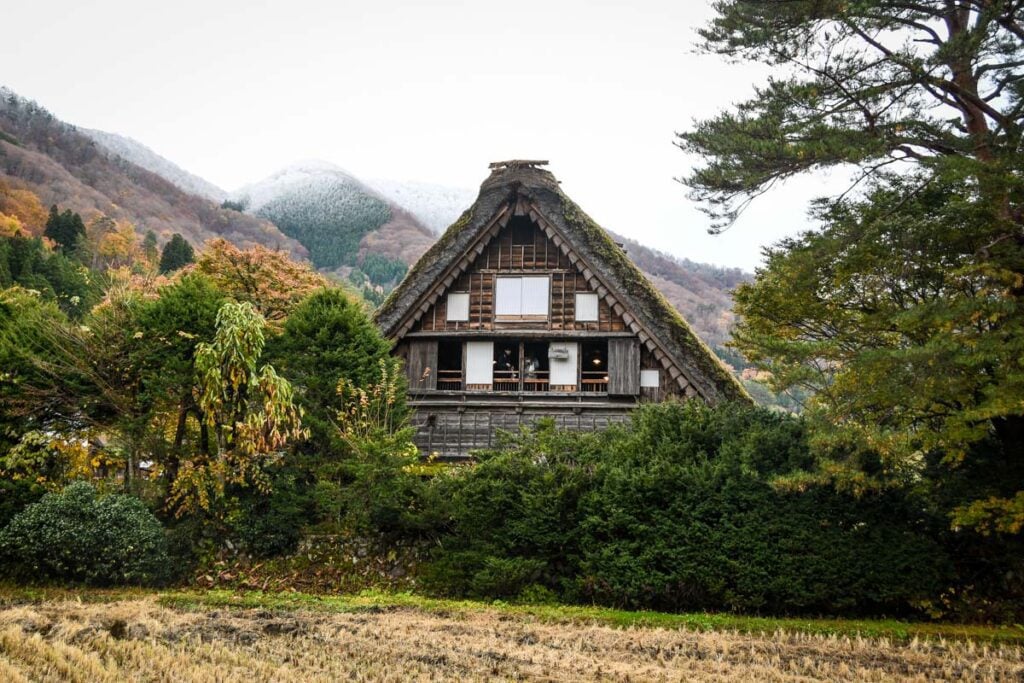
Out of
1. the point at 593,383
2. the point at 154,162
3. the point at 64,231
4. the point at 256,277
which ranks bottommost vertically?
the point at 593,383

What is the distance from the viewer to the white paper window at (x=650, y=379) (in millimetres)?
21891

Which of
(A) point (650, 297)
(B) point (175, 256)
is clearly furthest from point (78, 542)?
(B) point (175, 256)

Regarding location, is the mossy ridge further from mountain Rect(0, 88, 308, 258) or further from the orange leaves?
mountain Rect(0, 88, 308, 258)

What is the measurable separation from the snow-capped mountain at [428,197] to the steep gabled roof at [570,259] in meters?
131

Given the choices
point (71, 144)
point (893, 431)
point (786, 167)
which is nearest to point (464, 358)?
point (786, 167)

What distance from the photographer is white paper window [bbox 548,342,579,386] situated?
74.3ft

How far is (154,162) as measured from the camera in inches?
6521

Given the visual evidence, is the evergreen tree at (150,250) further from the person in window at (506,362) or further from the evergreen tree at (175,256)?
the person in window at (506,362)

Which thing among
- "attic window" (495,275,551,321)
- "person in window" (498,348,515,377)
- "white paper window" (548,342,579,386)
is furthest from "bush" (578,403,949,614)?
"person in window" (498,348,515,377)

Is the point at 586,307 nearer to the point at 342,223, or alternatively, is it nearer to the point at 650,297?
the point at 650,297

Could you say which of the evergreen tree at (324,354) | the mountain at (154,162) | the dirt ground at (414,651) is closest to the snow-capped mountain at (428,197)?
the mountain at (154,162)

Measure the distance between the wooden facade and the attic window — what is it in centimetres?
3

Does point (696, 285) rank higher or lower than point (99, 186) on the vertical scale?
lower

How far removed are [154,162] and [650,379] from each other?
547ft
